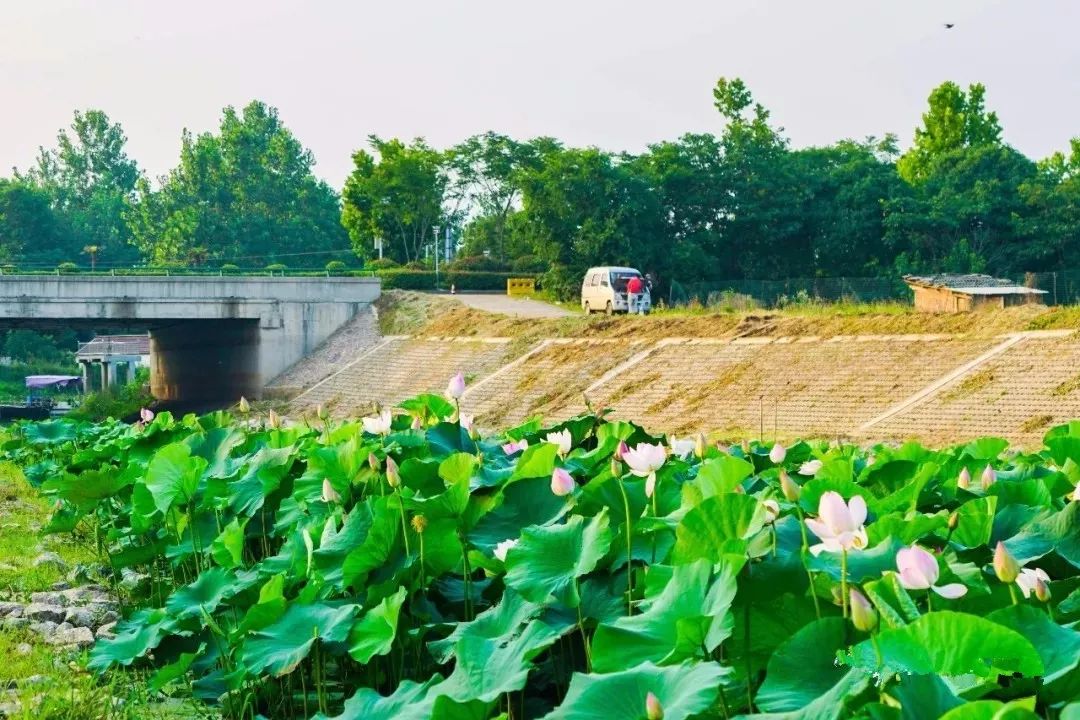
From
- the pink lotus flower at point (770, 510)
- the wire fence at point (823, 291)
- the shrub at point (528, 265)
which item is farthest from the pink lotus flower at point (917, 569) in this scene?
the shrub at point (528, 265)

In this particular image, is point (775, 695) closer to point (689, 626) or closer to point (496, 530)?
point (689, 626)

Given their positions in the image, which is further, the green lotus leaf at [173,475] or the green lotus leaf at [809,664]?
the green lotus leaf at [173,475]

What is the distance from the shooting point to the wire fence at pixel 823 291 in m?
42.5

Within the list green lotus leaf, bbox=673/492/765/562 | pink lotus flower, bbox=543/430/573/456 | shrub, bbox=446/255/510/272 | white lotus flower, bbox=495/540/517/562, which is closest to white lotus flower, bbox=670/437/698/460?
pink lotus flower, bbox=543/430/573/456

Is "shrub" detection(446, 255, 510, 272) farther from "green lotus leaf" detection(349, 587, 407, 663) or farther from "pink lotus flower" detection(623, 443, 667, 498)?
"pink lotus flower" detection(623, 443, 667, 498)

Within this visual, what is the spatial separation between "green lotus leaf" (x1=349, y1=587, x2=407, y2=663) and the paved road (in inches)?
1714

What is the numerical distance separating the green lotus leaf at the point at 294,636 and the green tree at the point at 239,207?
9024 cm

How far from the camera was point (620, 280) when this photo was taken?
1834 inches

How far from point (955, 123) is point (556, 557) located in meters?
64.9

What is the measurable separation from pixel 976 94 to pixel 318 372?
35.2 metres

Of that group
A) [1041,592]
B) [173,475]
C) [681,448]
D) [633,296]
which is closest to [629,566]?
[1041,592]

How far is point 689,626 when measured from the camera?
356 centimetres

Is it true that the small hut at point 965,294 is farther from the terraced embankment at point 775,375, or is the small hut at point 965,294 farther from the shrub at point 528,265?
the shrub at point 528,265

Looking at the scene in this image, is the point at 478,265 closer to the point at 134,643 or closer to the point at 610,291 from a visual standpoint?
the point at 610,291
